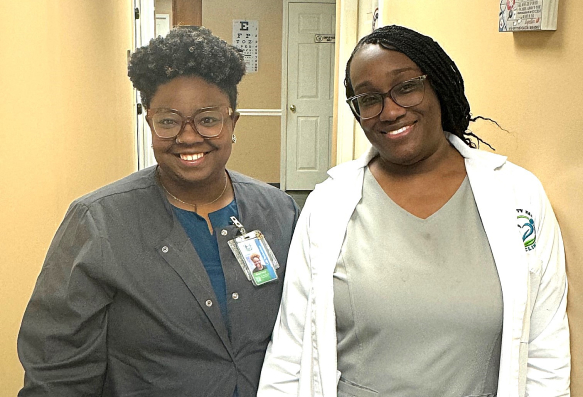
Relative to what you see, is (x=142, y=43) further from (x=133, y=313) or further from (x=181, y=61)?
(x=133, y=313)

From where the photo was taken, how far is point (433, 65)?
1377 mm

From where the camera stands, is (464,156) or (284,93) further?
(284,93)

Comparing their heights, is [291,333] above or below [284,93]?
below

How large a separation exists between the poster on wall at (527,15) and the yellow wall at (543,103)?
2 centimetres

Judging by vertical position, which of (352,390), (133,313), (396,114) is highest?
(396,114)

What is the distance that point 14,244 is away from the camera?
81.4 inches

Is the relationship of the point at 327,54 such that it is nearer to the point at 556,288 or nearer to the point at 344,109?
the point at 344,109

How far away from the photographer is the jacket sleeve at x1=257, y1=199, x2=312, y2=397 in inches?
55.2

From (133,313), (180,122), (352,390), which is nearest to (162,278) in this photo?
(133,313)

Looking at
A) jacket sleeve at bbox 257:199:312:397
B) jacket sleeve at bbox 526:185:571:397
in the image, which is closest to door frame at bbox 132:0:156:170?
jacket sleeve at bbox 257:199:312:397

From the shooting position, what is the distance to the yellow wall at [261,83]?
7859mm

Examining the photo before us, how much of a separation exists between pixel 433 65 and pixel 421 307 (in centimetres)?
49

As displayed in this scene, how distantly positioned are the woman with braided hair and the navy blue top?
0.14 metres

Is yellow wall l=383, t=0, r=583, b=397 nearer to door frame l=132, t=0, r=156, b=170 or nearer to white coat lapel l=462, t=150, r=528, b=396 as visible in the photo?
white coat lapel l=462, t=150, r=528, b=396
